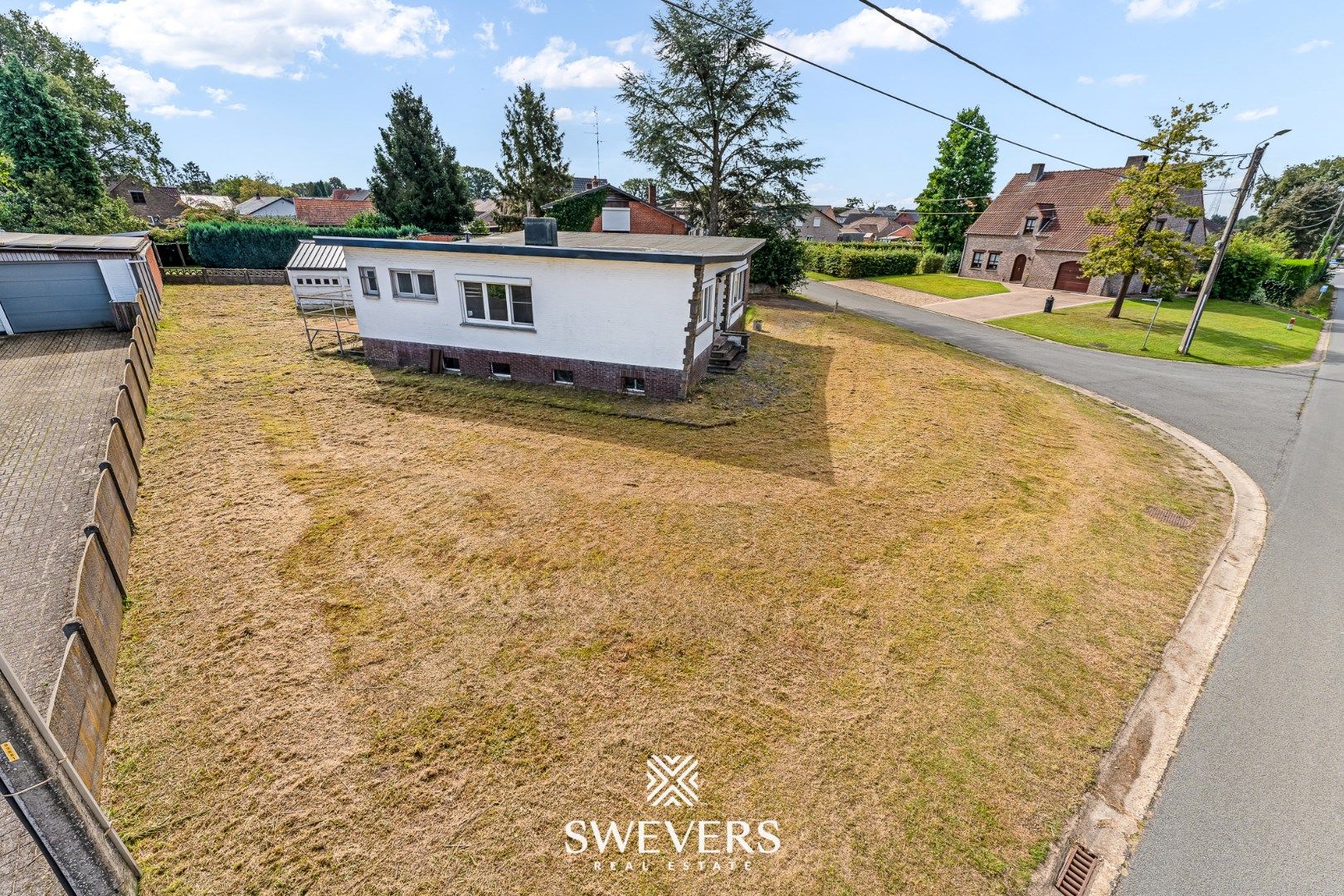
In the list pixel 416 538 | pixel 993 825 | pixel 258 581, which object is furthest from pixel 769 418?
pixel 258 581

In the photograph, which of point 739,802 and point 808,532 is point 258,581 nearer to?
point 739,802

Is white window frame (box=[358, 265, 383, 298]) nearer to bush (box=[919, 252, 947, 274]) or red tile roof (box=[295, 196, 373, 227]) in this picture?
red tile roof (box=[295, 196, 373, 227])

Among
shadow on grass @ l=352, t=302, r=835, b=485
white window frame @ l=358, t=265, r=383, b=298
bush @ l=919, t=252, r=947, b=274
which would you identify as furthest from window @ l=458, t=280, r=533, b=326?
bush @ l=919, t=252, r=947, b=274

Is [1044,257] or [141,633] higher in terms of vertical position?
[1044,257]

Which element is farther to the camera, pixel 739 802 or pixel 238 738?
pixel 238 738

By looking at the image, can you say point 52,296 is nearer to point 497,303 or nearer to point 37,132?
point 497,303

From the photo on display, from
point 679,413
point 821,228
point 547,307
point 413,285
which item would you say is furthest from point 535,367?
point 821,228
